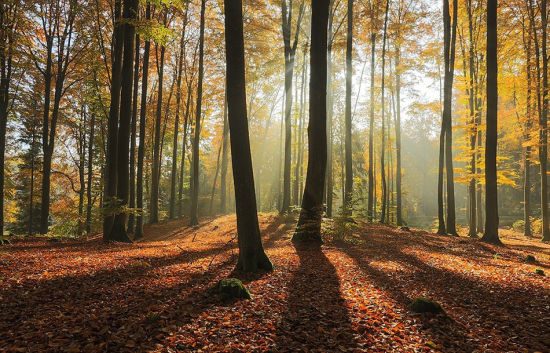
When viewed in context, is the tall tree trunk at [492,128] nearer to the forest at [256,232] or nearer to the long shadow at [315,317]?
the forest at [256,232]

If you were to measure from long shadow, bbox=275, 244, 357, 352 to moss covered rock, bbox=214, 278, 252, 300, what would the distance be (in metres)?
0.73

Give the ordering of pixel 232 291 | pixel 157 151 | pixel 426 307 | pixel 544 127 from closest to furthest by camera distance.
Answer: pixel 426 307, pixel 232 291, pixel 544 127, pixel 157 151

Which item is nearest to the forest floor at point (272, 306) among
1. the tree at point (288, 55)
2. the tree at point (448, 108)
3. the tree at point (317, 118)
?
the tree at point (317, 118)

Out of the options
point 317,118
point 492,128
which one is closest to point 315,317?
point 317,118

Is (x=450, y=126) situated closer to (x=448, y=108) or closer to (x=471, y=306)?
(x=448, y=108)

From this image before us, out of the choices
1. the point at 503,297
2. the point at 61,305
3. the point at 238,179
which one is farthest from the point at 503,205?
the point at 61,305

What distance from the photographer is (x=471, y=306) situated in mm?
4531

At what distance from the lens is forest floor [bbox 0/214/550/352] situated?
3.31 metres

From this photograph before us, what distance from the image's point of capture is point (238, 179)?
5773 millimetres

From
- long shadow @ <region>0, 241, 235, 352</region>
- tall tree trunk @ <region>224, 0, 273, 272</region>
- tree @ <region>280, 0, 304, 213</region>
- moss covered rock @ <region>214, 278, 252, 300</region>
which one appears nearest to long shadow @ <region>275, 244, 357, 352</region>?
moss covered rock @ <region>214, 278, 252, 300</region>

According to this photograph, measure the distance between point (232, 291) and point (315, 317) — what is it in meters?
1.38

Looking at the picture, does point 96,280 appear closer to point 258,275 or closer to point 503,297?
point 258,275

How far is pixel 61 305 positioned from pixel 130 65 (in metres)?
8.61

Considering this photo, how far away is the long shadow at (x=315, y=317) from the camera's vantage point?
3.34 metres
